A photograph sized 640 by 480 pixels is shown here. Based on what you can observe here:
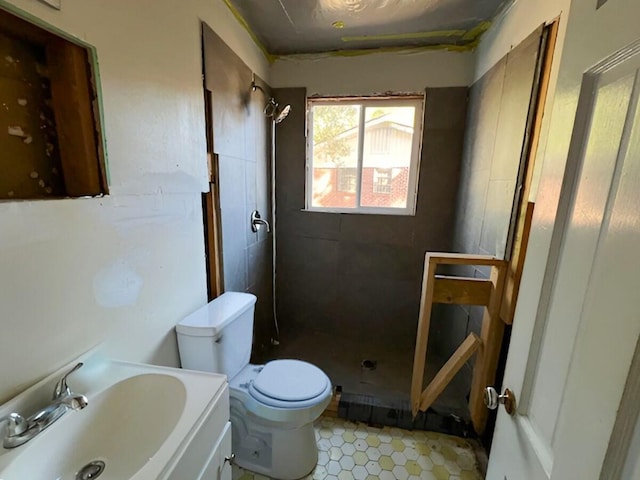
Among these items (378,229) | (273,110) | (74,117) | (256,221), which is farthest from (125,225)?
(378,229)

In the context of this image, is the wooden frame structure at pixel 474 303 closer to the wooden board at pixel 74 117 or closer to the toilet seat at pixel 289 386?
the toilet seat at pixel 289 386

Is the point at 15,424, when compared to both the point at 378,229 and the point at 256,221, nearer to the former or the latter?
the point at 256,221

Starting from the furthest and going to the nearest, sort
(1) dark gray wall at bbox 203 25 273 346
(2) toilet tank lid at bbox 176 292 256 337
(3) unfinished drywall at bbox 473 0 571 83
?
1. (1) dark gray wall at bbox 203 25 273 346
2. (2) toilet tank lid at bbox 176 292 256 337
3. (3) unfinished drywall at bbox 473 0 571 83

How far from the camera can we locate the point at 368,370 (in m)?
2.24

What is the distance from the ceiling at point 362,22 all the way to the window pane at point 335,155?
1.45 ft

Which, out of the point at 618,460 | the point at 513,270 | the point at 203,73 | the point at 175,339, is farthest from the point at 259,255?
the point at 618,460

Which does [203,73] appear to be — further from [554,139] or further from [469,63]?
[469,63]

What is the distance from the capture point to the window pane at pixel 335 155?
2.37 m

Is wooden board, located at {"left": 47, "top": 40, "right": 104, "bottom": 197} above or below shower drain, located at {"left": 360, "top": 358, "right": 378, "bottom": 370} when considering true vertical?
above

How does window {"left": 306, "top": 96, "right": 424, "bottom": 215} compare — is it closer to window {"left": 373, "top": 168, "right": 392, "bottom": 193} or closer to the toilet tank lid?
window {"left": 373, "top": 168, "right": 392, "bottom": 193}

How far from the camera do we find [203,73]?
1.38 meters

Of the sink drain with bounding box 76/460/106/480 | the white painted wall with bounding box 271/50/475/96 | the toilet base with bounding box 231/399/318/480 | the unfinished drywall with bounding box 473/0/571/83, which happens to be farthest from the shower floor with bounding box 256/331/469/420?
the white painted wall with bounding box 271/50/475/96

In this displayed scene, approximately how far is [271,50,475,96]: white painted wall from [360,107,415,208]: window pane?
0.19 meters

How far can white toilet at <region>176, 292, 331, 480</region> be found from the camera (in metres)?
1.30
